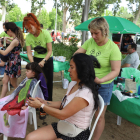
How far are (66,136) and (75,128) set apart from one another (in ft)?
0.39

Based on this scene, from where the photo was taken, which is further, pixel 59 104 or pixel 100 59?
pixel 100 59

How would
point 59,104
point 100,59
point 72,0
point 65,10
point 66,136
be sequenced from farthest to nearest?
point 65,10
point 72,0
point 100,59
point 59,104
point 66,136

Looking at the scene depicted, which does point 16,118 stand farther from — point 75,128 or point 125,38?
point 125,38

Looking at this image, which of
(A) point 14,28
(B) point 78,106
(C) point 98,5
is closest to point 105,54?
(B) point 78,106

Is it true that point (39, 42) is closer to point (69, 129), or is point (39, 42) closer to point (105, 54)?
point (105, 54)

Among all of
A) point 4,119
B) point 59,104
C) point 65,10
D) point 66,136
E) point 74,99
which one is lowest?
point 4,119

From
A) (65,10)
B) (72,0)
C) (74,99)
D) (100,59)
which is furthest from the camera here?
(65,10)

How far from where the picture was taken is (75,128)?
1.35 m

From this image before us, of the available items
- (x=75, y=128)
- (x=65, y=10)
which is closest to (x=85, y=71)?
(x=75, y=128)

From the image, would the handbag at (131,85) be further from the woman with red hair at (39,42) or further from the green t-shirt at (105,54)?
the woman with red hair at (39,42)

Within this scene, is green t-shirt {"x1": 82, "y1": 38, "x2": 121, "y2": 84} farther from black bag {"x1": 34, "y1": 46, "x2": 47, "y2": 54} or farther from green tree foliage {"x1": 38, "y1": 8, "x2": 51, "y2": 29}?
green tree foliage {"x1": 38, "y1": 8, "x2": 51, "y2": 29}

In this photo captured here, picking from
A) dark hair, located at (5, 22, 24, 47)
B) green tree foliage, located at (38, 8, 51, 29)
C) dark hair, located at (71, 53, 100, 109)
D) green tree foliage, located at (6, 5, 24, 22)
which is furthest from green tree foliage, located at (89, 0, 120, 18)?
green tree foliage, located at (6, 5, 24, 22)

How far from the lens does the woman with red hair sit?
249 centimetres

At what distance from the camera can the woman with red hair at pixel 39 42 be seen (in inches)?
98.2
